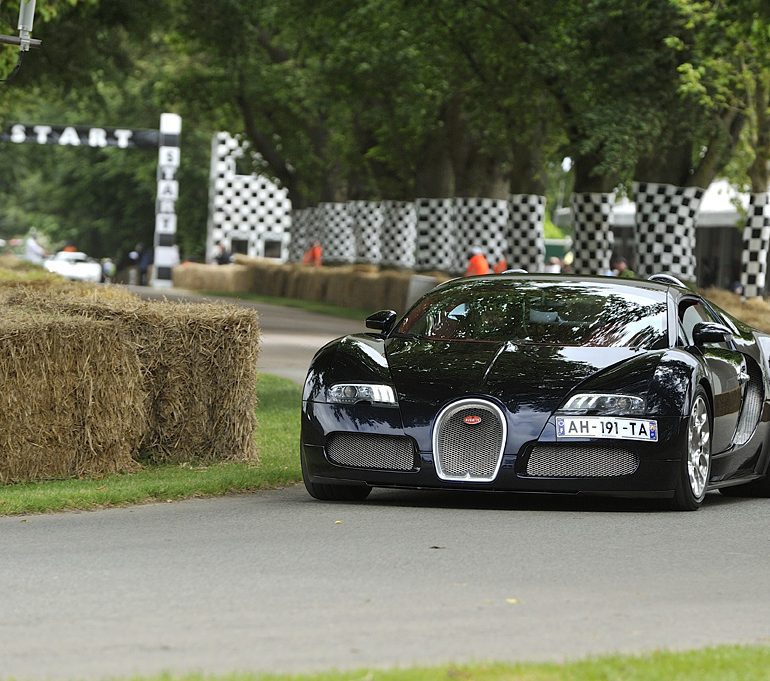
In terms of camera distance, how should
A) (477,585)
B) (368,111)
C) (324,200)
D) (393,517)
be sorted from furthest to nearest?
(324,200) < (368,111) < (393,517) < (477,585)

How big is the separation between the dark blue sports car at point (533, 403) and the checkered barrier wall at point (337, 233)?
45.4 meters

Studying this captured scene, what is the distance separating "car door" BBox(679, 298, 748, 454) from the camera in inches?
416

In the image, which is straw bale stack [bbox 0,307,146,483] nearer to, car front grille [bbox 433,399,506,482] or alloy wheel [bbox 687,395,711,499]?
car front grille [bbox 433,399,506,482]

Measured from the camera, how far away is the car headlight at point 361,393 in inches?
389

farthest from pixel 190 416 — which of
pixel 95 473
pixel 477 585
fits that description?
Result: pixel 477 585

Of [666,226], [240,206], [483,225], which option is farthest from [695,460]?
[240,206]

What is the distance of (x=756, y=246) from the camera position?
31.0 meters

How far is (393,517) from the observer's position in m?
9.56

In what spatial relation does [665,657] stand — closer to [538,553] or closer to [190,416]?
[538,553]

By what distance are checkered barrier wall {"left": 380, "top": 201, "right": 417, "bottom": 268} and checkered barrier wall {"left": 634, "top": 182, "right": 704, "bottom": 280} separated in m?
21.0

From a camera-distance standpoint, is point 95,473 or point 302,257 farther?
point 302,257

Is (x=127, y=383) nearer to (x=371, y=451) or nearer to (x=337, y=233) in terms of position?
(x=371, y=451)

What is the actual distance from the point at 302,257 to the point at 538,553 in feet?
170

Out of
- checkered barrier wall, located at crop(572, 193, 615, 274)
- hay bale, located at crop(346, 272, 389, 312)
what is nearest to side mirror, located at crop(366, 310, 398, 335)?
checkered barrier wall, located at crop(572, 193, 615, 274)
